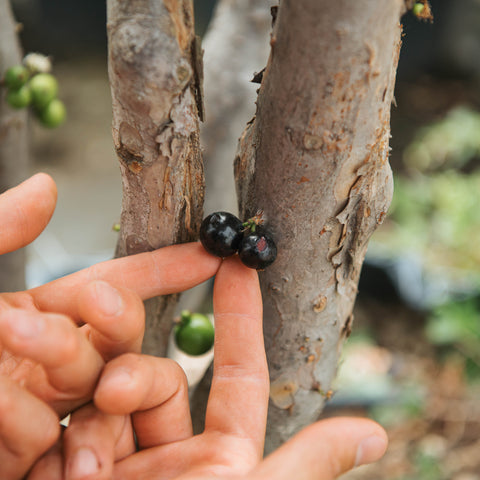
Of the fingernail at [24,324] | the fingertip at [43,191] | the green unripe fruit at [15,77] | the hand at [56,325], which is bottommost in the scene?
the hand at [56,325]

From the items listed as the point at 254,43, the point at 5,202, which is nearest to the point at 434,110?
the point at 254,43

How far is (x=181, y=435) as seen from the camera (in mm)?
1021

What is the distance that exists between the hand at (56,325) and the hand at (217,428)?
0.05 m

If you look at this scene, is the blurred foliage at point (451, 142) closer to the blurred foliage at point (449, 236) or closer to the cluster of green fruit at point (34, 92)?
the blurred foliage at point (449, 236)

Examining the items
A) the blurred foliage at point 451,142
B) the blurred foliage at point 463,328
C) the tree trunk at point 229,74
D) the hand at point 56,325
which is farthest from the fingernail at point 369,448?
the blurred foliage at point 451,142

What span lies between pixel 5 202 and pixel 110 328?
0.43 meters

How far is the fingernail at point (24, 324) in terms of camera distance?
2.50 feet

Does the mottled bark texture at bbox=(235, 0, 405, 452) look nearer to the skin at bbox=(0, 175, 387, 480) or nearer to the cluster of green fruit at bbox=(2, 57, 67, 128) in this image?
the skin at bbox=(0, 175, 387, 480)

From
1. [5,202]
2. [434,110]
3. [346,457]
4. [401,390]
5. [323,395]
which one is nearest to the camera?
[346,457]

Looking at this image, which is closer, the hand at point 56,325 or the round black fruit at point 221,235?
the hand at point 56,325

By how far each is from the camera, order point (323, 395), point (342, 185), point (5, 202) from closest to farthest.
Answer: point (342, 185) < point (5, 202) < point (323, 395)

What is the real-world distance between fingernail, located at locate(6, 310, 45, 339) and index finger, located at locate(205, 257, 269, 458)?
1.36 feet

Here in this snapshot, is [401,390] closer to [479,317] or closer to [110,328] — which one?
[479,317]

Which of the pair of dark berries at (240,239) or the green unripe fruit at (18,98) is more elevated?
the green unripe fruit at (18,98)
